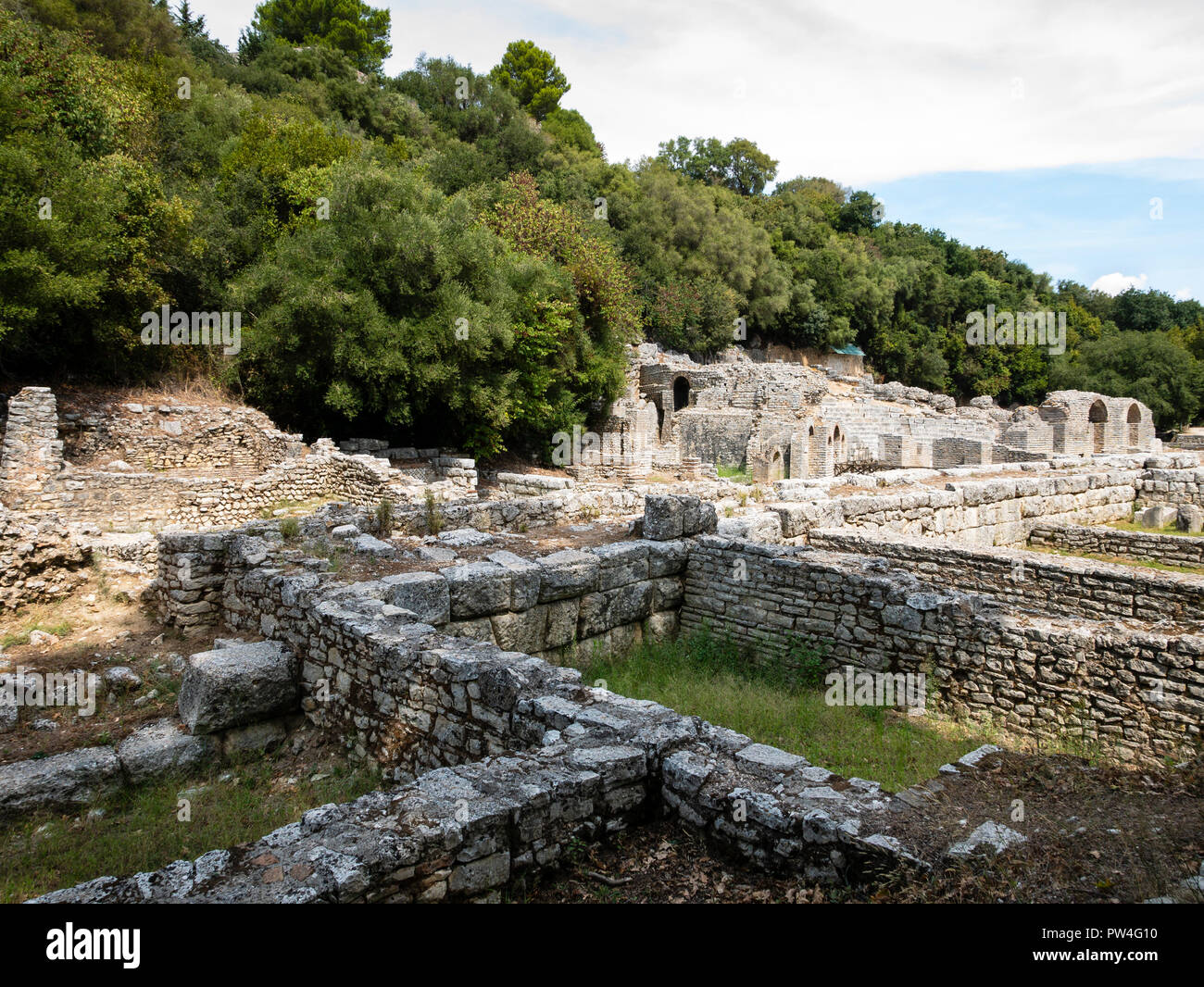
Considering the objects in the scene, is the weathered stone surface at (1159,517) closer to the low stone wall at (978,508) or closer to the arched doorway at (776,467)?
the low stone wall at (978,508)

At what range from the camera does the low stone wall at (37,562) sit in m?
7.87

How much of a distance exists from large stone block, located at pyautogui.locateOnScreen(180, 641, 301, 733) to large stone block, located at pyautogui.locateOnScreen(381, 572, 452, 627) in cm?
95

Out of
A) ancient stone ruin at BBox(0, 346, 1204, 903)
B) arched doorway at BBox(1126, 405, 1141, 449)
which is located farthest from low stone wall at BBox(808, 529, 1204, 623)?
arched doorway at BBox(1126, 405, 1141, 449)

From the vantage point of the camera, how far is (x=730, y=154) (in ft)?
196

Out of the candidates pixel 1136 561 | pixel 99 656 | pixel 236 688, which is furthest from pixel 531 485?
pixel 236 688

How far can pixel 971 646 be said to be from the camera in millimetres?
6164

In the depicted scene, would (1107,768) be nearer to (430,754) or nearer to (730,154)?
(430,754)

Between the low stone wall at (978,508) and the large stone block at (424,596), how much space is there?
5.59m

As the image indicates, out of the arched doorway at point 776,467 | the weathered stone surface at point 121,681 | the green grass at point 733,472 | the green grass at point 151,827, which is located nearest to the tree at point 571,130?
the green grass at point 733,472

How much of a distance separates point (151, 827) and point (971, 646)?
6.12 m

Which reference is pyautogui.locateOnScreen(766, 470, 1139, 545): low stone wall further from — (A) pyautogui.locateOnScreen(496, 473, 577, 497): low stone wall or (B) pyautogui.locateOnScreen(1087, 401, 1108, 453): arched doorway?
(B) pyautogui.locateOnScreen(1087, 401, 1108, 453): arched doorway

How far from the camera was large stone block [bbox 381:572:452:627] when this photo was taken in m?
6.31

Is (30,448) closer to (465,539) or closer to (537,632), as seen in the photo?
(465,539)
